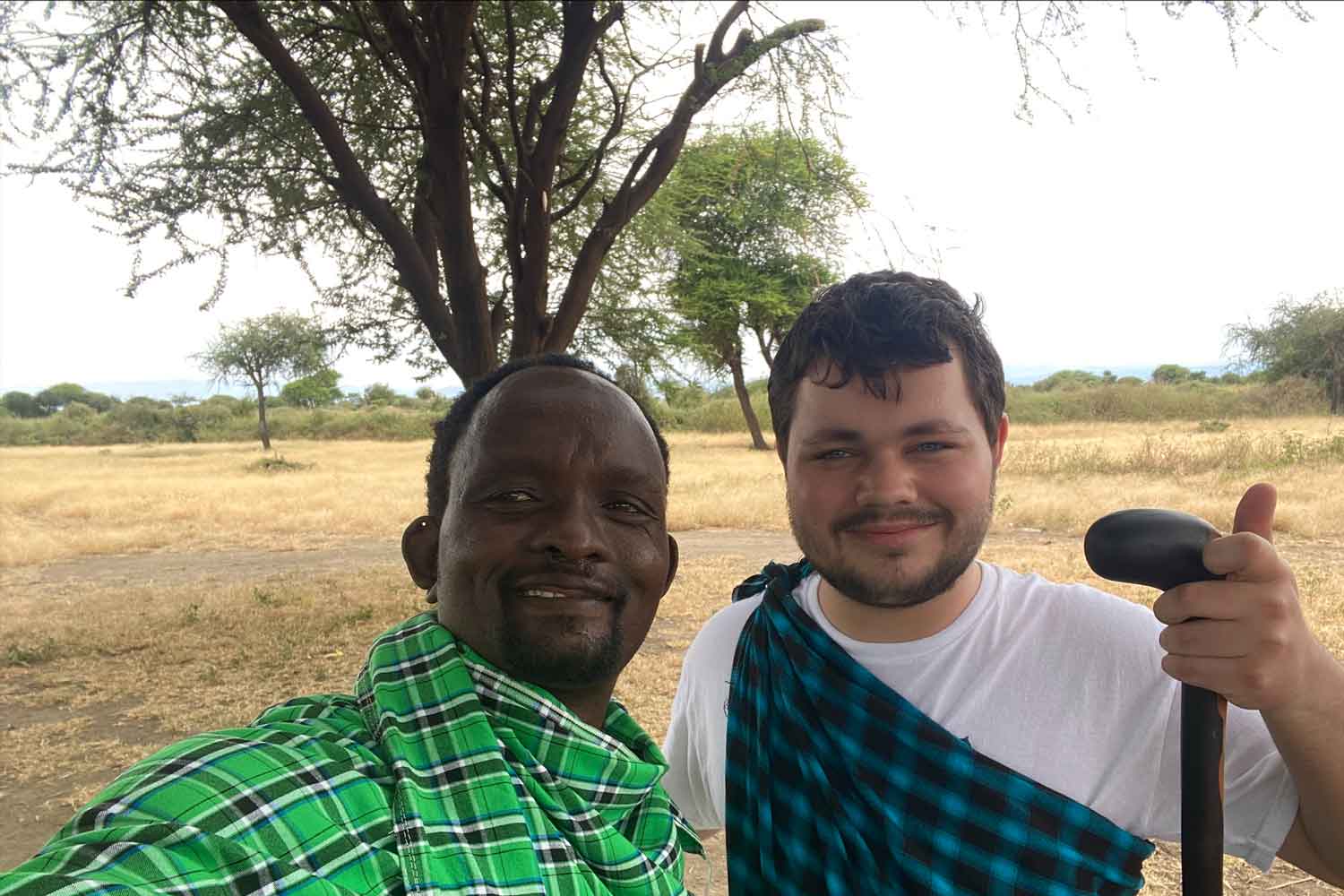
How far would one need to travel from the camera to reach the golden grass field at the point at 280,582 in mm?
5211

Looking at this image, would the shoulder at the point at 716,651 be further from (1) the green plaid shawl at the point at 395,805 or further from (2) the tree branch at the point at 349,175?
(2) the tree branch at the point at 349,175

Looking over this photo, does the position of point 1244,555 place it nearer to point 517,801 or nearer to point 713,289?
point 517,801

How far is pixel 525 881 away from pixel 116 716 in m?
5.82

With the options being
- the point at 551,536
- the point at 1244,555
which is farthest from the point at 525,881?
the point at 1244,555

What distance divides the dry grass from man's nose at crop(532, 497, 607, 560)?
9716 mm

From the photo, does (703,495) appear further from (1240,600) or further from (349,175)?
(1240,600)

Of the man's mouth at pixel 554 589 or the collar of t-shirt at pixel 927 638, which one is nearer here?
the man's mouth at pixel 554 589

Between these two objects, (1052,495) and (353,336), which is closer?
(353,336)

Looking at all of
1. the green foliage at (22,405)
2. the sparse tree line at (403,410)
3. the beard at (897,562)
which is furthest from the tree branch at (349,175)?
the green foliage at (22,405)

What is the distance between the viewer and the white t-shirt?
1416 mm

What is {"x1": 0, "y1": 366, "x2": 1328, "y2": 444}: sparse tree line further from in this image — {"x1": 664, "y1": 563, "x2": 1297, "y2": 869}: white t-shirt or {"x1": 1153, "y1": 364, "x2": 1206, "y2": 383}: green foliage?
{"x1": 664, "y1": 563, "x2": 1297, "y2": 869}: white t-shirt

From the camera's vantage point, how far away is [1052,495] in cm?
1277

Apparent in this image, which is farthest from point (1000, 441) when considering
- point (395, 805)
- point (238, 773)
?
point (238, 773)

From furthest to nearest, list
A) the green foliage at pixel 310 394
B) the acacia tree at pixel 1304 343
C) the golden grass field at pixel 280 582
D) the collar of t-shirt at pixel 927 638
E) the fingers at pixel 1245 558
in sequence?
1. the green foliage at pixel 310 394
2. the acacia tree at pixel 1304 343
3. the golden grass field at pixel 280 582
4. the collar of t-shirt at pixel 927 638
5. the fingers at pixel 1245 558
